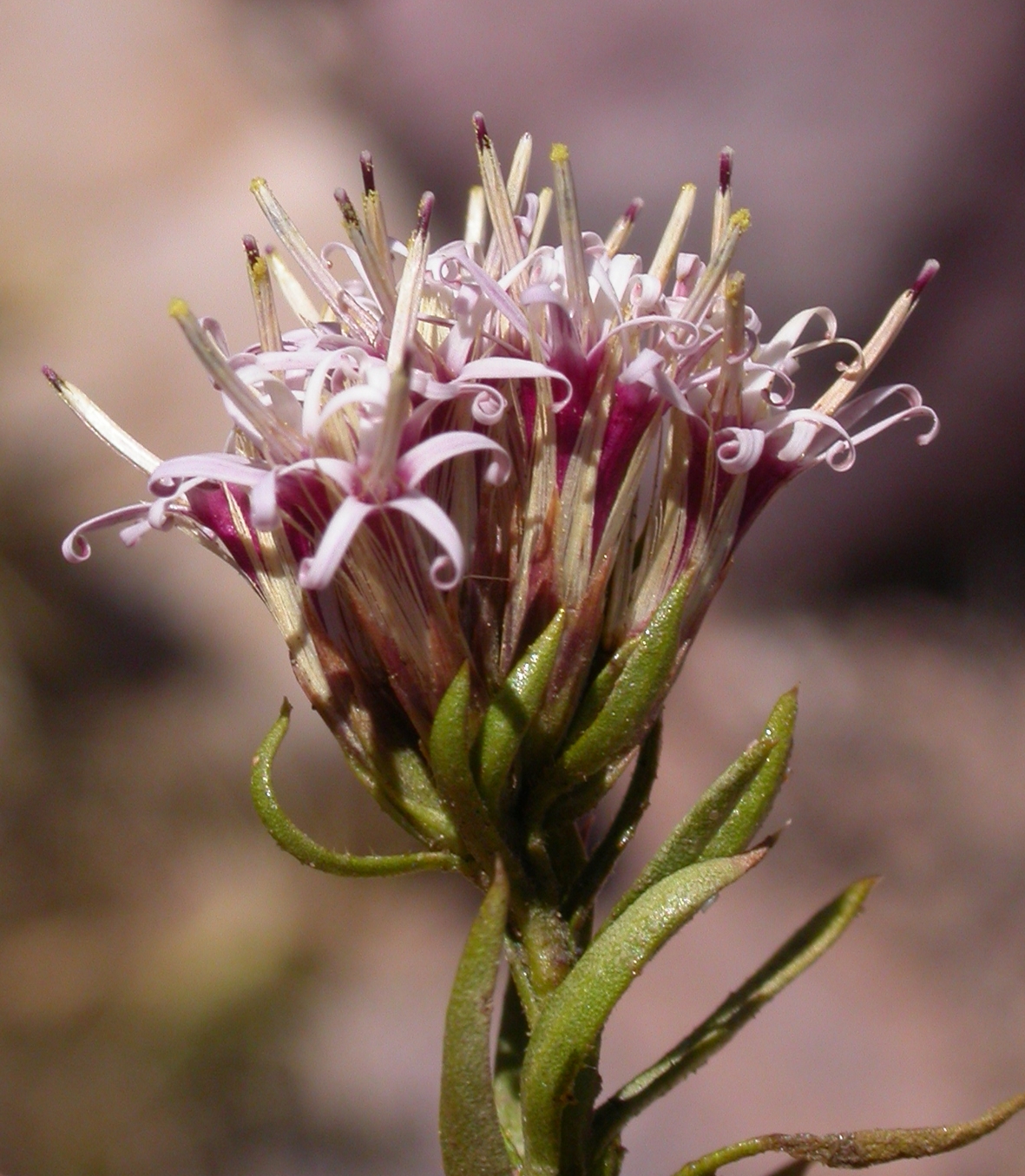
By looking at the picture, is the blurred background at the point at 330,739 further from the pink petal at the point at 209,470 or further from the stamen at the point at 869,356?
the pink petal at the point at 209,470

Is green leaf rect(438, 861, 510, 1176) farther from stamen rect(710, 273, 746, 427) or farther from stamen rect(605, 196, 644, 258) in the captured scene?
stamen rect(605, 196, 644, 258)

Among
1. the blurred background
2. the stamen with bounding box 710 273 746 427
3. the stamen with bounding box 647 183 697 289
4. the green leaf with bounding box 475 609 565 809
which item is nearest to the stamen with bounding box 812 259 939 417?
the stamen with bounding box 710 273 746 427

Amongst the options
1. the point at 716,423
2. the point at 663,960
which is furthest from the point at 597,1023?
the point at 663,960

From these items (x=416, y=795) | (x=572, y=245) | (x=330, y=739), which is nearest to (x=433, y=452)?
(x=572, y=245)

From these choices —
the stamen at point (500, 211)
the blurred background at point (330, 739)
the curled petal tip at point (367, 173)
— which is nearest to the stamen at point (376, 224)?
the curled petal tip at point (367, 173)

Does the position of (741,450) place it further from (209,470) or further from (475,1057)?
(475,1057)
